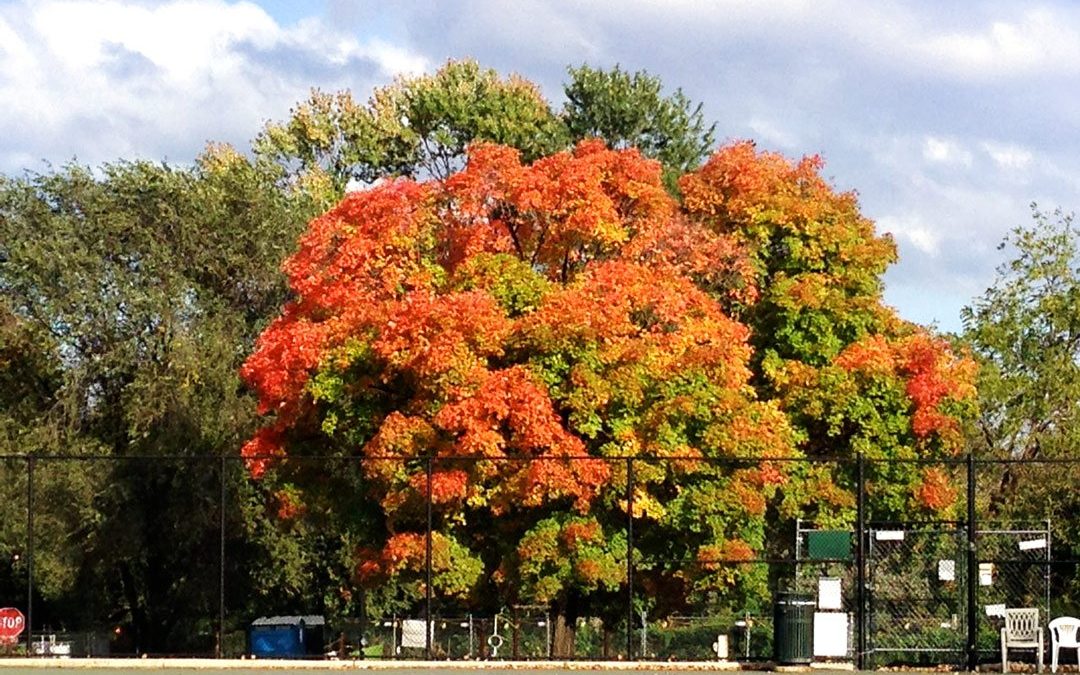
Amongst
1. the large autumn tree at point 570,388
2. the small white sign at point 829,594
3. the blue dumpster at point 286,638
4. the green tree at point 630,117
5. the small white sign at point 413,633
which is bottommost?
the blue dumpster at point 286,638

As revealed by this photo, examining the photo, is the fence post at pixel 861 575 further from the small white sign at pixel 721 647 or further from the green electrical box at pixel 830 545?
the small white sign at pixel 721 647

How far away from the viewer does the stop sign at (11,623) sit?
3494cm

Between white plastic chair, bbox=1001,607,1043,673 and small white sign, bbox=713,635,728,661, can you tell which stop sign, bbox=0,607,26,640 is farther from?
white plastic chair, bbox=1001,607,1043,673

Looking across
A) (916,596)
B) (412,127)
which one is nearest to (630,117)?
(412,127)

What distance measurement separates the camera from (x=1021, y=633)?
1066 inches

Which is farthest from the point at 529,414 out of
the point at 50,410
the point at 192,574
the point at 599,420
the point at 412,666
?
the point at 50,410

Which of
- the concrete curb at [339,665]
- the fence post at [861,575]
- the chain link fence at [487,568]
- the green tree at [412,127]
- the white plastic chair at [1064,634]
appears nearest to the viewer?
the concrete curb at [339,665]

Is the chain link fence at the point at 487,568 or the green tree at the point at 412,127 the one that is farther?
the green tree at the point at 412,127

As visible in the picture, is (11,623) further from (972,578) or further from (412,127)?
(412,127)

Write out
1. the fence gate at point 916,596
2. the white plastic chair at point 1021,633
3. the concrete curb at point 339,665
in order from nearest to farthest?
1. the concrete curb at point 339,665
2. the white plastic chair at point 1021,633
3. the fence gate at point 916,596

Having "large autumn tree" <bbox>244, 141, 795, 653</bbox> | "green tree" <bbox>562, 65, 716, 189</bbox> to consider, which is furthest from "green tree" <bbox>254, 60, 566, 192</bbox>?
"large autumn tree" <bbox>244, 141, 795, 653</bbox>

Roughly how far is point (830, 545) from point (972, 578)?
9.92ft

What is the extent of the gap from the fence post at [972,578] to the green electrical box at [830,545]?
2.04 m

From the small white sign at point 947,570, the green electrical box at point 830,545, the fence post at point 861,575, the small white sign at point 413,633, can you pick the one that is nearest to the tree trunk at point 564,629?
the small white sign at point 413,633
